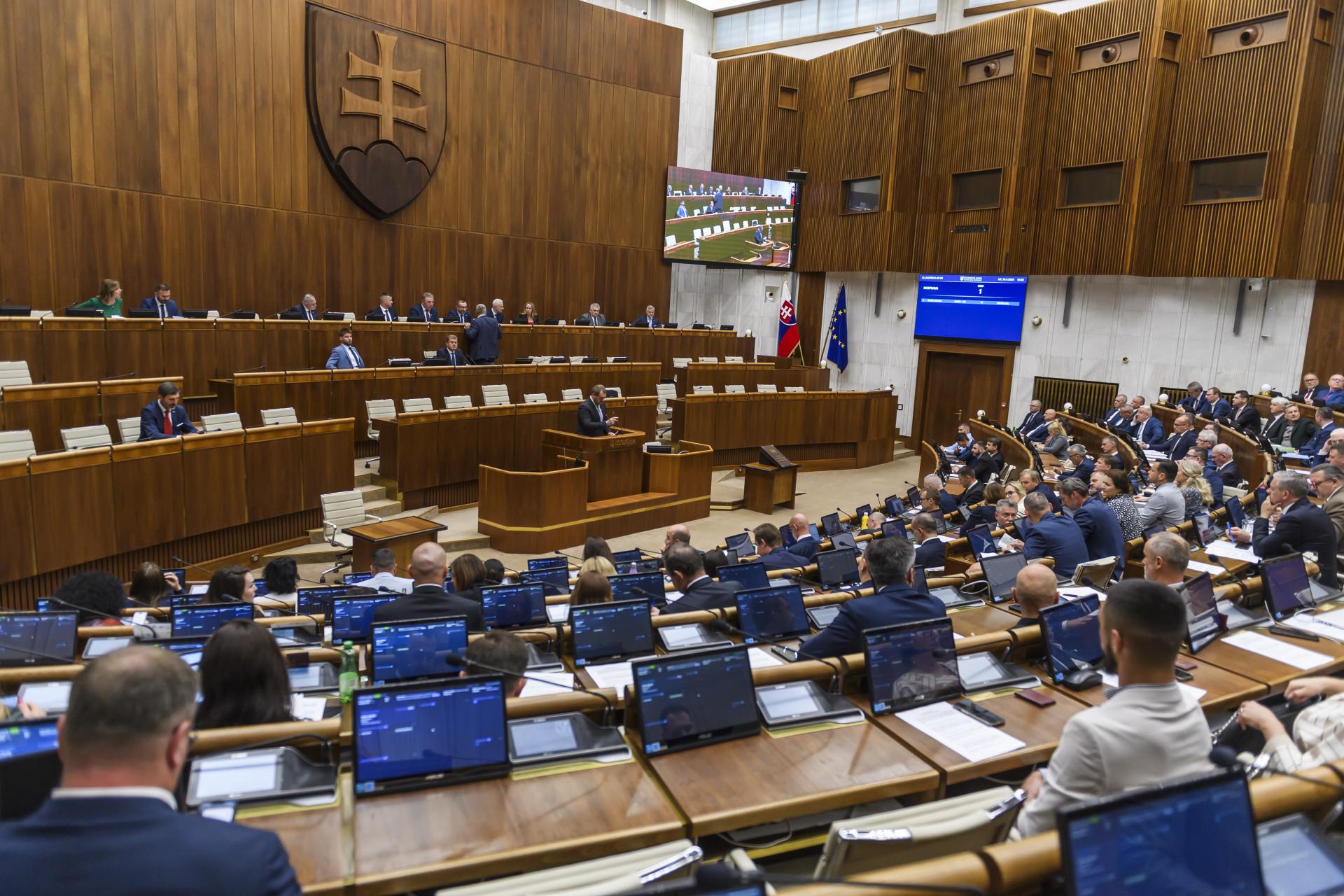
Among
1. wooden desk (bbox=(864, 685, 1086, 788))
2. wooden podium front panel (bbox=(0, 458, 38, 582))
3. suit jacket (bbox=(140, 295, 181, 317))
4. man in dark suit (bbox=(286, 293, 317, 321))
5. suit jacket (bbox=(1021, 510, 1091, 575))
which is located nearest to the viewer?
wooden desk (bbox=(864, 685, 1086, 788))

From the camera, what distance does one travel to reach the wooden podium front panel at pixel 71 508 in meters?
5.70

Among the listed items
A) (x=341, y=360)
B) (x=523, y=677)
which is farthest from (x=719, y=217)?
(x=523, y=677)

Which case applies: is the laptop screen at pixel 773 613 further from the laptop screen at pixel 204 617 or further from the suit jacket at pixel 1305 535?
the suit jacket at pixel 1305 535

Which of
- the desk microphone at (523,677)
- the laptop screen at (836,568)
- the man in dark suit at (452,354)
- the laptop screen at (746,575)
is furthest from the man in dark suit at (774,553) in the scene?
the man in dark suit at (452,354)

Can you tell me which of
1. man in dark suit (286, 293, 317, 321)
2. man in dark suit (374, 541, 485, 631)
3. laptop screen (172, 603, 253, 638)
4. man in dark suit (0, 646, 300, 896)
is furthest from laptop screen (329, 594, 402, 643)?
man in dark suit (286, 293, 317, 321)

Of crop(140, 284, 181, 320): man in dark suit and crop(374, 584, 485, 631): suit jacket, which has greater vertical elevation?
crop(140, 284, 181, 320): man in dark suit

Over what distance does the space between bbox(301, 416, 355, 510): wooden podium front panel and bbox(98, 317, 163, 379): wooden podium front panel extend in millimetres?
1571

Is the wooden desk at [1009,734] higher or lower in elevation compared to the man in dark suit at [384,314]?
lower

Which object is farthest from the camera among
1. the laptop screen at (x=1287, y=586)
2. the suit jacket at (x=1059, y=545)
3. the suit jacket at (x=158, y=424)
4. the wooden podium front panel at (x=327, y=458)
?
the wooden podium front panel at (x=327, y=458)

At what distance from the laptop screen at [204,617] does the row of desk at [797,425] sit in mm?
8224

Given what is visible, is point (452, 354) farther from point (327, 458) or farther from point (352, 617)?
point (352, 617)

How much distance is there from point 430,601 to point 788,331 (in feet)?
42.3

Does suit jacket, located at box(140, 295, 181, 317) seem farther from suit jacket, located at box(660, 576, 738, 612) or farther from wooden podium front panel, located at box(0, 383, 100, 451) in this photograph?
suit jacket, located at box(660, 576, 738, 612)

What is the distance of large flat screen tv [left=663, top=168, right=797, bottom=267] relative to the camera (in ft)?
48.3
